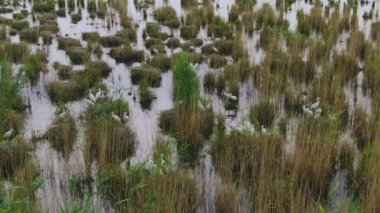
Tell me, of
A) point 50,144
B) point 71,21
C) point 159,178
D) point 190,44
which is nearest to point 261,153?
point 159,178

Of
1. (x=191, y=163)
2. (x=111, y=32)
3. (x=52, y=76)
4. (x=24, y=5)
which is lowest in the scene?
(x=191, y=163)

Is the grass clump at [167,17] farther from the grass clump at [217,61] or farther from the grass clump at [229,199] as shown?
the grass clump at [229,199]

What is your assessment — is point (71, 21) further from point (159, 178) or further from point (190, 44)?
point (159, 178)

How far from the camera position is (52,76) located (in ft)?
→ 33.7

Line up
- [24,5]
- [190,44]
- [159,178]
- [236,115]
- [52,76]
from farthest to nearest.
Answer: [24,5]
[190,44]
[52,76]
[236,115]
[159,178]

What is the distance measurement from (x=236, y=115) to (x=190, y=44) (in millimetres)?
4673

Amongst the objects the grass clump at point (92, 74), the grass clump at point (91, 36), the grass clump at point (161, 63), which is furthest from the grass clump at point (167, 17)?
the grass clump at point (92, 74)

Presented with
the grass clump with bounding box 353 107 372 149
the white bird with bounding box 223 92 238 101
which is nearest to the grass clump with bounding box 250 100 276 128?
the white bird with bounding box 223 92 238 101

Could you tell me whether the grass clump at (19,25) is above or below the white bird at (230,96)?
above

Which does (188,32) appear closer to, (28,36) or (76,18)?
(76,18)

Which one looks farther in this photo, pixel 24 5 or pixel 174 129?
pixel 24 5

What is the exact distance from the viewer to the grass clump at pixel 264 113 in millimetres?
8258

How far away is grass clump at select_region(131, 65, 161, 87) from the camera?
10.3 metres

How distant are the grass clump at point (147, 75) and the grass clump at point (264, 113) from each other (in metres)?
2.73
